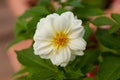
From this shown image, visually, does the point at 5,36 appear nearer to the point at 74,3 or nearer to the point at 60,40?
the point at 74,3

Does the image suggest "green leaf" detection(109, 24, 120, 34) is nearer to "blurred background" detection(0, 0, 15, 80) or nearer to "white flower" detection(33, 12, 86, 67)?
"white flower" detection(33, 12, 86, 67)

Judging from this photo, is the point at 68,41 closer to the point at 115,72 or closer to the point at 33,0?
the point at 115,72

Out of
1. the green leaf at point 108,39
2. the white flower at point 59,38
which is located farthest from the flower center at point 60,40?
the green leaf at point 108,39

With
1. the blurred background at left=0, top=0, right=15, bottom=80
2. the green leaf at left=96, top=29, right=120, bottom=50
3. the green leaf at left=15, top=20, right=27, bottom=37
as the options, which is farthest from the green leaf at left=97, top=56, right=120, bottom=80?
the blurred background at left=0, top=0, right=15, bottom=80

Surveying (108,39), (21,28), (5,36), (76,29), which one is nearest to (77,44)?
(76,29)

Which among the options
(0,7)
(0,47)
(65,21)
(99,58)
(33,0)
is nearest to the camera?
(65,21)

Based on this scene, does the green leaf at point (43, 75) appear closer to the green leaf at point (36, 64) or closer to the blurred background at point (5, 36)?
the green leaf at point (36, 64)

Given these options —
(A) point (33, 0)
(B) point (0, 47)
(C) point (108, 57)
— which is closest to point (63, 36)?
(C) point (108, 57)
